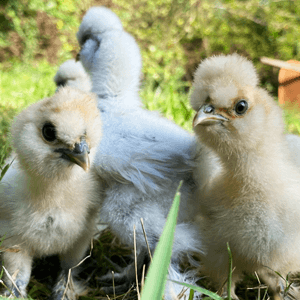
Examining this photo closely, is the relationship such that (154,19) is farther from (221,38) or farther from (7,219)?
(7,219)

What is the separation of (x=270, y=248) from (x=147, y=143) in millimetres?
682

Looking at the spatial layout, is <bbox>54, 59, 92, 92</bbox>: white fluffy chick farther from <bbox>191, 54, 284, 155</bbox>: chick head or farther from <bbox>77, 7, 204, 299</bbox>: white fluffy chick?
<bbox>191, 54, 284, 155</bbox>: chick head

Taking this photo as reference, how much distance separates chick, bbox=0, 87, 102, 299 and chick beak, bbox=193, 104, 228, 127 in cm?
40

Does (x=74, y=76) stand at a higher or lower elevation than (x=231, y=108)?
lower

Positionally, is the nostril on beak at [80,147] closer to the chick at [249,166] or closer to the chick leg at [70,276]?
the chick at [249,166]

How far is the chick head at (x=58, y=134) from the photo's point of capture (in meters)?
1.36

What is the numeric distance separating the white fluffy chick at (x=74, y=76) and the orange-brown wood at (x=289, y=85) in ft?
8.26

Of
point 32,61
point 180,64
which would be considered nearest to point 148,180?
point 180,64

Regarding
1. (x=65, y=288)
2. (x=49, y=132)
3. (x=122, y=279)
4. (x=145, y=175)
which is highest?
(x=49, y=132)

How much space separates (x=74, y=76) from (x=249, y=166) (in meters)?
1.29

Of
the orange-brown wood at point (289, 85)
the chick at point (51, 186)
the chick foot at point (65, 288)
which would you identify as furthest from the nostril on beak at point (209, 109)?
the orange-brown wood at point (289, 85)

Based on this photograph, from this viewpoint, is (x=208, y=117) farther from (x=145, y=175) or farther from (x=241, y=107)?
(x=145, y=175)

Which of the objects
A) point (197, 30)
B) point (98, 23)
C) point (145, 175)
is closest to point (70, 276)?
point (145, 175)

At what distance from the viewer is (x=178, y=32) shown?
5914mm
